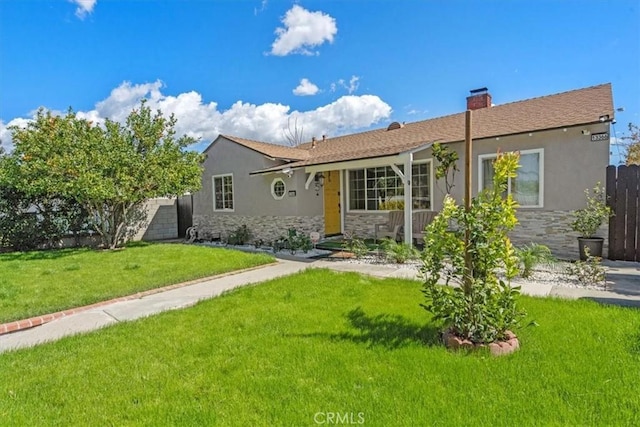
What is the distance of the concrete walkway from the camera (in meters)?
5.00

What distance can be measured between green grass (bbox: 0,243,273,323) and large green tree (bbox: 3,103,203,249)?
1.84 m

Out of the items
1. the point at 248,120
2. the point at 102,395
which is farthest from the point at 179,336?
the point at 248,120

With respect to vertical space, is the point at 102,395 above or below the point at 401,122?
below

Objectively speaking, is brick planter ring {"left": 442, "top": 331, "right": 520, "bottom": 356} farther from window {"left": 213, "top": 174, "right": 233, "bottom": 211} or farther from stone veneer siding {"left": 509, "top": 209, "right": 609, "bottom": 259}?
window {"left": 213, "top": 174, "right": 233, "bottom": 211}

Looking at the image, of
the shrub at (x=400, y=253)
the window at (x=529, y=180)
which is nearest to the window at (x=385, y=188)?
the window at (x=529, y=180)

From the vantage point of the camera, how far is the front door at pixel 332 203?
13500 millimetres

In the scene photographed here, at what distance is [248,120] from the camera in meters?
36.5

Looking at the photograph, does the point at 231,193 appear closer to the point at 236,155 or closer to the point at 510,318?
the point at 236,155

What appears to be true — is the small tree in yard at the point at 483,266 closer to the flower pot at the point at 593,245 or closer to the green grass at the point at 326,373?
the green grass at the point at 326,373

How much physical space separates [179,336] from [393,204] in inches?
365

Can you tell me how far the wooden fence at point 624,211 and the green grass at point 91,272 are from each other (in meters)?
8.65

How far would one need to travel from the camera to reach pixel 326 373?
11.1ft

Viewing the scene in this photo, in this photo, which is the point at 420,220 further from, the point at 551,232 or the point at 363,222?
the point at 551,232

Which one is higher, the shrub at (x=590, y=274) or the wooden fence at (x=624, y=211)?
the wooden fence at (x=624, y=211)
